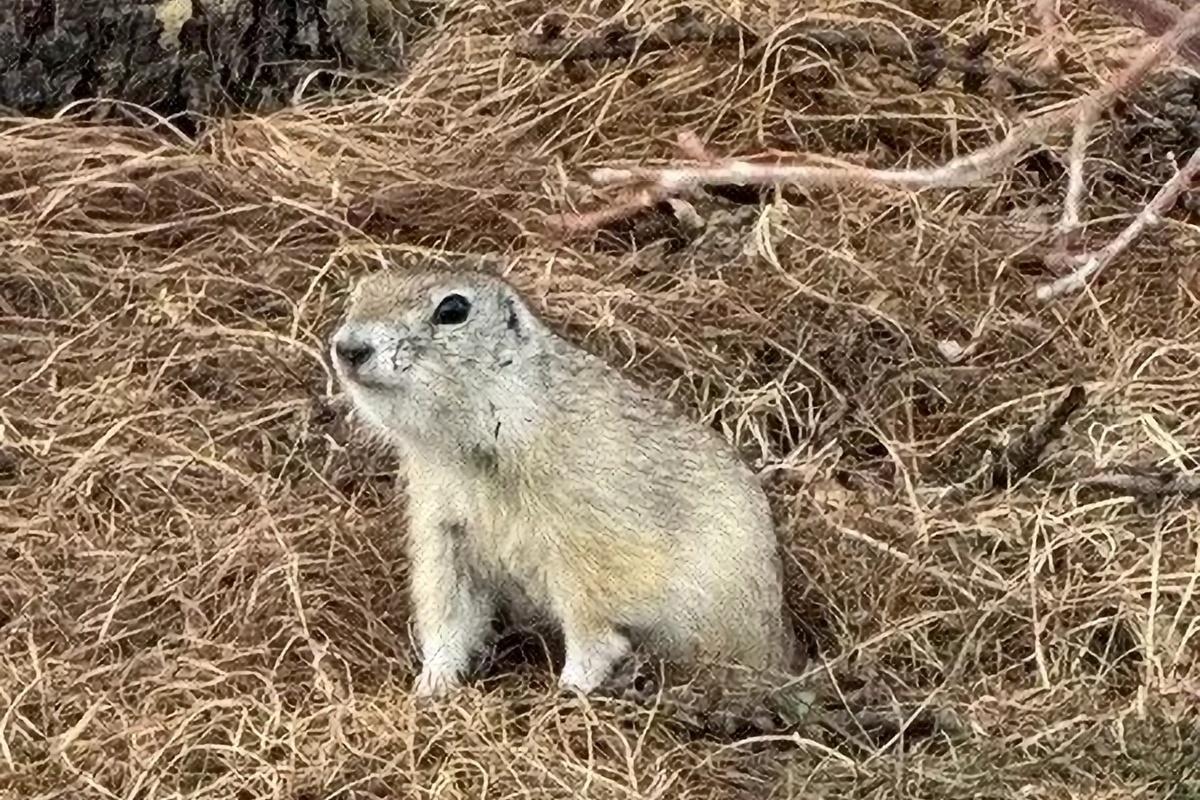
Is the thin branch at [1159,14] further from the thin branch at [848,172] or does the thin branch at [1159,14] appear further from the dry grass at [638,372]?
the dry grass at [638,372]

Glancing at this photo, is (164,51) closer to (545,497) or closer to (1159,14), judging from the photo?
(545,497)

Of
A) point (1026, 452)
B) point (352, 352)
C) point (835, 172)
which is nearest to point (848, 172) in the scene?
point (835, 172)

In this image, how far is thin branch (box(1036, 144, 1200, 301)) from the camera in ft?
14.8

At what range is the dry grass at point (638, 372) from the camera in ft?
12.3

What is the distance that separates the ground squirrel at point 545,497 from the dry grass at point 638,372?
163 millimetres

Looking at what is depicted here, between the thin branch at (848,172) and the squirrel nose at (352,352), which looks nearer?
the squirrel nose at (352,352)

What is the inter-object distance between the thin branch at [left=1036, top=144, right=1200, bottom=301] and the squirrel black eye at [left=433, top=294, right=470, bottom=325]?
1472 millimetres

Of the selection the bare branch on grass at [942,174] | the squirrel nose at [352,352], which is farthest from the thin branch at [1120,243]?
the squirrel nose at [352,352]

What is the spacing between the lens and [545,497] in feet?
12.5

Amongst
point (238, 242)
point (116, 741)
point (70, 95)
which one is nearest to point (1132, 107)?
point (238, 242)

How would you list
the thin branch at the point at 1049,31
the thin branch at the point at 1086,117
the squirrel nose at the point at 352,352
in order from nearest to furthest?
1. the squirrel nose at the point at 352,352
2. the thin branch at the point at 1086,117
3. the thin branch at the point at 1049,31

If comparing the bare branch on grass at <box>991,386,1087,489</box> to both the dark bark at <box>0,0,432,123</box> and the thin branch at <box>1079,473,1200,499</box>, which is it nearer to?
the thin branch at <box>1079,473,1200,499</box>

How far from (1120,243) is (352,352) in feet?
6.03

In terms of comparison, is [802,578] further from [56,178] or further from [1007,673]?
[56,178]
